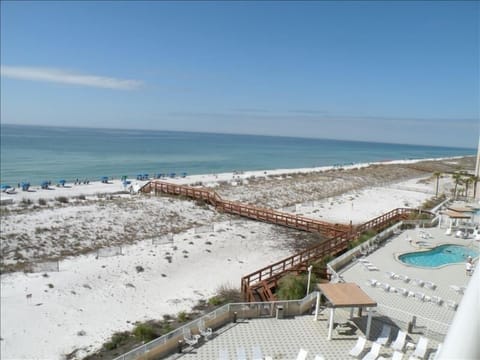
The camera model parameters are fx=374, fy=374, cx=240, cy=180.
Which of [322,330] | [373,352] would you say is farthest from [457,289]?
[373,352]

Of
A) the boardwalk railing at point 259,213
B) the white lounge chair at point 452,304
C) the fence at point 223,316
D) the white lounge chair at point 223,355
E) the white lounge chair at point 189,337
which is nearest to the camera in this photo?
the white lounge chair at point 223,355

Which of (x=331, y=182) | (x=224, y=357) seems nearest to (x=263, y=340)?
(x=224, y=357)

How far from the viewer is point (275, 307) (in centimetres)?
1192

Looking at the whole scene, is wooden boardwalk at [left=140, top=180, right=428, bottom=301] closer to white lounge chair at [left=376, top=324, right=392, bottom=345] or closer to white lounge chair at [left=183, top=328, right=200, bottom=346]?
white lounge chair at [left=183, top=328, right=200, bottom=346]

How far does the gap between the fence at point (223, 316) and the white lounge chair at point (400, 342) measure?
300 cm

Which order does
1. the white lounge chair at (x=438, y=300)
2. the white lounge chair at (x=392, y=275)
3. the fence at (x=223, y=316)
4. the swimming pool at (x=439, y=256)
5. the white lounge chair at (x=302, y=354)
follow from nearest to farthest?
the white lounge chair at (x=302, y=354)
the fence at (x=223, y=316)
the white lounge chair at (x=438, y=300)
the white lounge chair at (x=392, y=275)
the swimming pool at (x=439, y=256)

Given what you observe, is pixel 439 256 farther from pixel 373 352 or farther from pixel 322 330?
pixel 373 352

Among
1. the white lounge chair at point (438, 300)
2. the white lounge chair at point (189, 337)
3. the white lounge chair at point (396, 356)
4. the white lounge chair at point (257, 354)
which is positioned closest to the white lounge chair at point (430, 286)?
the white lounge chair at point (438, 300)

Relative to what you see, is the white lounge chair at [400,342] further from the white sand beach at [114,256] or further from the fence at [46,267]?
the fence at [46,267]

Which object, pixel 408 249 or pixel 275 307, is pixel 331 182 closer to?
pixel 408 249

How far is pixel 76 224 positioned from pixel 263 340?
1744 centimetres

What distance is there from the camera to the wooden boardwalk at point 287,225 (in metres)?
14.4

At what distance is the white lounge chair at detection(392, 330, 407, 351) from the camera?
9852 mm

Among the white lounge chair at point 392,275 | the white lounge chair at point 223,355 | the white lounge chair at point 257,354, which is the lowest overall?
the white lounge chair at point 223,355
